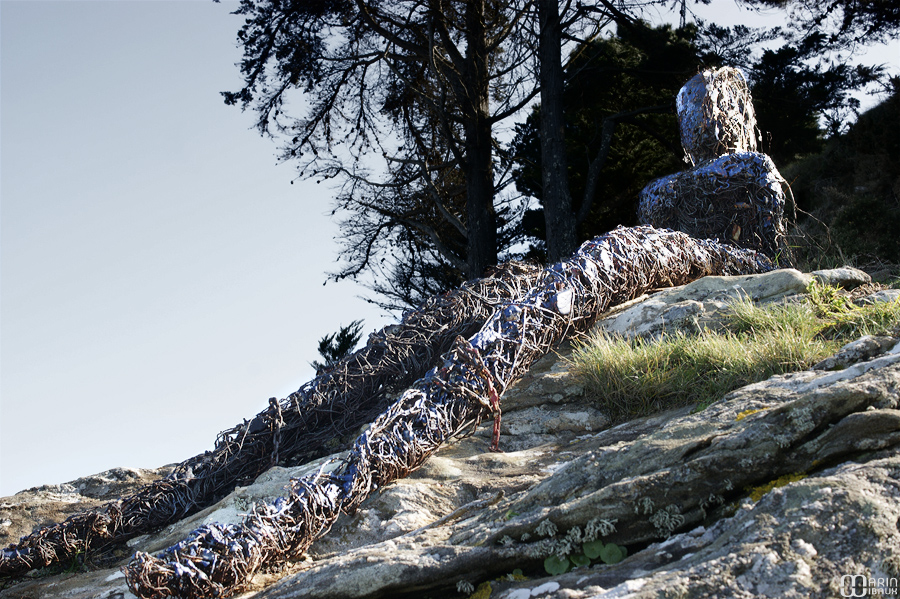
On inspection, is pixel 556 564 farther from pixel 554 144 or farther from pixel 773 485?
pixel 554 144

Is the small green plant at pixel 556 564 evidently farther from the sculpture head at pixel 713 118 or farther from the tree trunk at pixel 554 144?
the tree trunk at pixel 554 144

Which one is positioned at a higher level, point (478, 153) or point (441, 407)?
point (478, 153)

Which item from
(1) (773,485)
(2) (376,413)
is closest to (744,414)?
(1) (773,485)

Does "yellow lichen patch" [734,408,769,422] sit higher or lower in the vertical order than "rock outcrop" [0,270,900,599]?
higher

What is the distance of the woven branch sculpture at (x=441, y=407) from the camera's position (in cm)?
257

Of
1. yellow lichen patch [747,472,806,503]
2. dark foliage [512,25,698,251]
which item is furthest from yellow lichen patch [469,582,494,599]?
dark foliage [512,25,698,251]

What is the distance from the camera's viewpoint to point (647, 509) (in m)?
1.98

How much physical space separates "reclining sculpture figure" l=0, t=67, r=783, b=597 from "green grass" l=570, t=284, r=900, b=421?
443 mm

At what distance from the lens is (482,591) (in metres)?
1.96

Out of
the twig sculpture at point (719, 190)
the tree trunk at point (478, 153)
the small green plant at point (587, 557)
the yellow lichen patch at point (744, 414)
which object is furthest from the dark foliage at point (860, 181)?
the small green plant at point (587, 557)

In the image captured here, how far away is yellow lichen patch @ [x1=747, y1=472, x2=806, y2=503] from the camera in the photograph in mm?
1926

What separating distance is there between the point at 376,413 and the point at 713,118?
14.5ft

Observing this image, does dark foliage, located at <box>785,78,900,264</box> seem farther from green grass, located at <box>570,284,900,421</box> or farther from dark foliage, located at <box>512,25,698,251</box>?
green grass, located at <box>570,284,900,421</box>

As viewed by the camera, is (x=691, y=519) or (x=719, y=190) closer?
(x=691, y=519)
